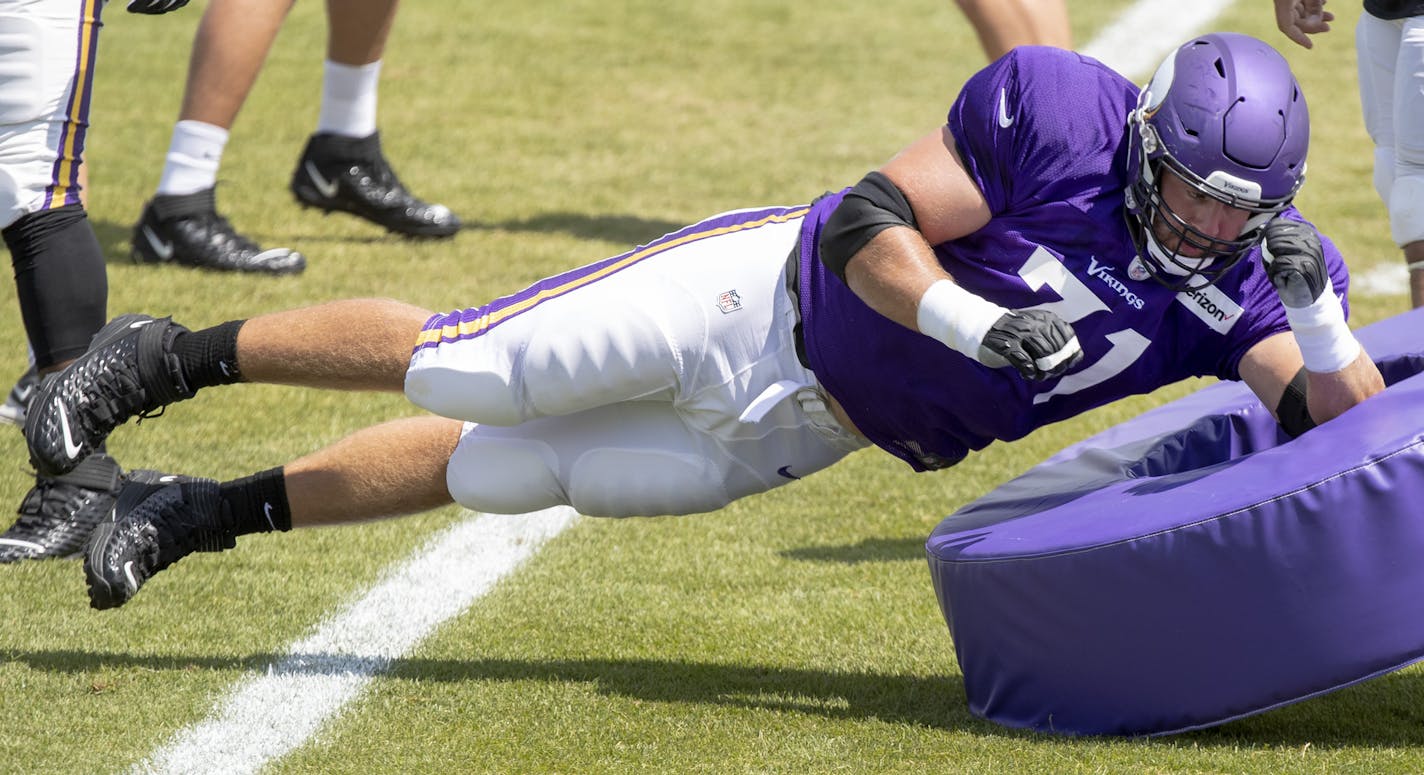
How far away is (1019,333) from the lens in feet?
8.28

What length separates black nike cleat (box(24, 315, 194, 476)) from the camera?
3010 mm

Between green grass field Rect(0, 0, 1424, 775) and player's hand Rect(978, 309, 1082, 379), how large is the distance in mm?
621

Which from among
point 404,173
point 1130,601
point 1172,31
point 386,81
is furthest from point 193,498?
point 1172,31

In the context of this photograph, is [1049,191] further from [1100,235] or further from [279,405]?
[279,405]

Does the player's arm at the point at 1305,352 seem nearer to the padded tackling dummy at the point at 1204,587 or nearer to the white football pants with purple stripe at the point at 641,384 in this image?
the padded tackling dummy at the point at 1204,587

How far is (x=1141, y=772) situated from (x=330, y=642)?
151 centimetres

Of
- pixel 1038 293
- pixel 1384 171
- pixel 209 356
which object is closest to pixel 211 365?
pixel 209 356

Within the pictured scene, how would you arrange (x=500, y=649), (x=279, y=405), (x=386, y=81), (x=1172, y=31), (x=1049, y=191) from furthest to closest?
(x=1172, y=31), (x=386, y=81), (x=279, y=405), (x=500, y=649), (x=1049, y=191)

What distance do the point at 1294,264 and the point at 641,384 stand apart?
1081 mm

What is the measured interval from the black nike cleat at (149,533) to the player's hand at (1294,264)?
6.19 ft

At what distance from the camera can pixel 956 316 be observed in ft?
8.45

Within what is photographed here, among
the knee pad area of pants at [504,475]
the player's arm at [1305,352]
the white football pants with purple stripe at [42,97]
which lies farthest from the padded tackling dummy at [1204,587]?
the white football pants with purple stripe at [42,97]

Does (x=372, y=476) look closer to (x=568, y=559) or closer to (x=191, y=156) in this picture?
(x=568, y=559)

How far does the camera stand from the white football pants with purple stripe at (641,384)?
114 inches
